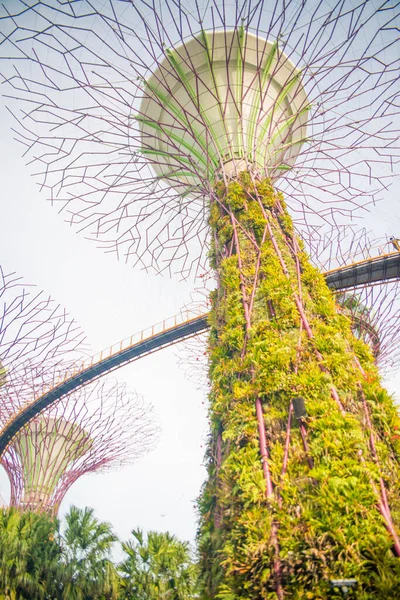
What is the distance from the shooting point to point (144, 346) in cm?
1392

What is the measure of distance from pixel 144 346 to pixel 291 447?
1158 cm

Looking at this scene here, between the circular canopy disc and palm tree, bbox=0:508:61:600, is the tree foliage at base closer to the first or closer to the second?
palm tree, bbox=0:508:61:600

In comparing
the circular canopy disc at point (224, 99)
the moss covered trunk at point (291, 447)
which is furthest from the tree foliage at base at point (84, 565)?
the circular canopy disc at point (224, 99)

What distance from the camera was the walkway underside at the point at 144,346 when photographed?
1211 centimetres

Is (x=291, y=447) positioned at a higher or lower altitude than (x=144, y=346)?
lower

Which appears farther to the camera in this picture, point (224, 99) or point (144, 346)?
point (144, 346)

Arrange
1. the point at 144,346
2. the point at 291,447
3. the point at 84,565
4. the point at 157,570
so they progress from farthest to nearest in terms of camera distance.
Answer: the point at 144,346 < the point at 84,565 < the point at 157,570 < the point at 291,447

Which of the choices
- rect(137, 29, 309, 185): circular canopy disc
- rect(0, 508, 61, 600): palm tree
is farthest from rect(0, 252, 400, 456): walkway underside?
rect(0, 508, 61, 600): palm tree

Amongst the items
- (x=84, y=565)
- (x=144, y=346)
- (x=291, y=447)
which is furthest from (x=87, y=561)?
(x=144, y=346)

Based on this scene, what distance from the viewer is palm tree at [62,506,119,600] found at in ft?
17.7

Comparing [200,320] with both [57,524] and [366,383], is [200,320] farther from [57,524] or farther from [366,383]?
[366,383]

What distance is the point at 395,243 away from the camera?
11.7 meters

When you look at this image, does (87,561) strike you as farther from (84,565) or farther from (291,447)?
(291,447)

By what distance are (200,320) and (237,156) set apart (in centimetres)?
769
